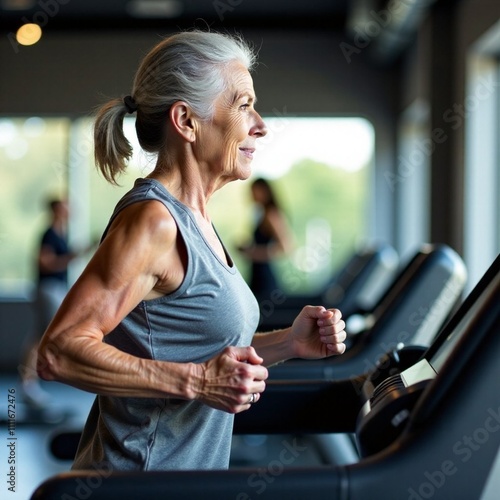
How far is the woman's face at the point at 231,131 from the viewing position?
4.84 ft

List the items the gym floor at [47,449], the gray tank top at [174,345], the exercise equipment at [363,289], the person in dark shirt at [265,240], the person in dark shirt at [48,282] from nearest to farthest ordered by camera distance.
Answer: the gray tank top at [174,345]
the gym floor at [47,449]
the exercise equipment at [363,289]
the person in dark shirt at [48,282]
the person in dark shirt at [265,240]

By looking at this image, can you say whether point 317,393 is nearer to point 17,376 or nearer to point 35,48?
point 17,376

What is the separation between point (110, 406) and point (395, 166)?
7133 millimetres

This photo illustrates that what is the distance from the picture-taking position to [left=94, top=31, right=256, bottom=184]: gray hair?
4.74 feet

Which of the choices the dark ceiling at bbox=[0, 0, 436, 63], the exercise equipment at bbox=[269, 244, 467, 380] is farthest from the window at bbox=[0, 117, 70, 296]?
the exercise equipment at bbox=[269, 244, 467, 380]

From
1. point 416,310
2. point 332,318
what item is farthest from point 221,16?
point 332,318

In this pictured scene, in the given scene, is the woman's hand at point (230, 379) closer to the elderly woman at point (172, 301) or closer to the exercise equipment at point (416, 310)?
the elderly woman at point (172, 301)

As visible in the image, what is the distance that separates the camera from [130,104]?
5.01 ft

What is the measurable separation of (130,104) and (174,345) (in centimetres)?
43

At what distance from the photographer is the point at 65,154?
8.22m

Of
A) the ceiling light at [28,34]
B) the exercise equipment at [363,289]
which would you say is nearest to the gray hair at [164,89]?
the exercise equipment at [363,289]

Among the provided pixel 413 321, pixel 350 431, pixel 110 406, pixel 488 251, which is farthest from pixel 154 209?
pixel 488 251

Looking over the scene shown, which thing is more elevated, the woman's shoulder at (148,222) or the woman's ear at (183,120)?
the woman's ear at (183,120)

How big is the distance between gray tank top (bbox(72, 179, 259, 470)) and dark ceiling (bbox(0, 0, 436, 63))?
5604mm
